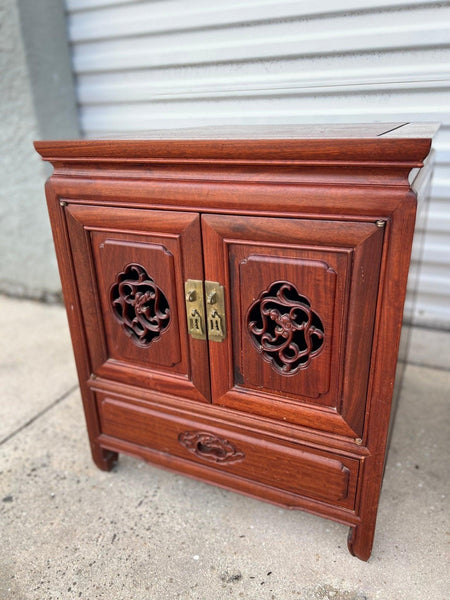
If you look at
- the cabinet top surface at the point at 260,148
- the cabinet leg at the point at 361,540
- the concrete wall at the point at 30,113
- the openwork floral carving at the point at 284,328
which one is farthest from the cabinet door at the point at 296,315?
the concrete wall at the point at 30,113

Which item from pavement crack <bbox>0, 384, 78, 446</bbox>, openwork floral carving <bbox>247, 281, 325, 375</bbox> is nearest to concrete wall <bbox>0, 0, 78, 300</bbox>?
pavement crack <bbox>0, 384, 78, 446</bbox>

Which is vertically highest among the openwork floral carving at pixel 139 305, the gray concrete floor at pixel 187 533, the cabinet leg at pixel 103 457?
the openwork floral carving at pixel 139 305

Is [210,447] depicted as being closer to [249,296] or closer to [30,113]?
[249,296]

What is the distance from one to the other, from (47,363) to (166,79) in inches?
54.0

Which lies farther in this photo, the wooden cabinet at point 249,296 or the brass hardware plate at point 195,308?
the brass hardware plate at point 195,308

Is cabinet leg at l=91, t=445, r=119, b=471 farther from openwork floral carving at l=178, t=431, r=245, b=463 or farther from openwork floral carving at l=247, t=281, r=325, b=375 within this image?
openwork floral carving at l=247, t=281, r=325, b=375

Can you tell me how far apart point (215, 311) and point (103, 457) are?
707mm

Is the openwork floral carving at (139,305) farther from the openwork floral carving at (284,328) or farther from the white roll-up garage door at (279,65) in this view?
the white roll-up garage door at (279,65)

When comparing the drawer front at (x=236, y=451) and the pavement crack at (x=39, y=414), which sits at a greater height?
the drawer front at (x=236, y=451)

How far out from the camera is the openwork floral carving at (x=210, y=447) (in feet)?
4.00

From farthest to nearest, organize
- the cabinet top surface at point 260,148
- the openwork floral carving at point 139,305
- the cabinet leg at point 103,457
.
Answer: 1. the cabinet leg at point 103,457
2. the openwork floral carving at point 139,305
3. the cabinet top surface at point 260,148

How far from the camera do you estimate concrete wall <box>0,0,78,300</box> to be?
212 cm

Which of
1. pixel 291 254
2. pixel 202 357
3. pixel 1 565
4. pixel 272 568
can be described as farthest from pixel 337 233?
pixel 1 565

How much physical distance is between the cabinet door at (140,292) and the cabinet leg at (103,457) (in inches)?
11.3
